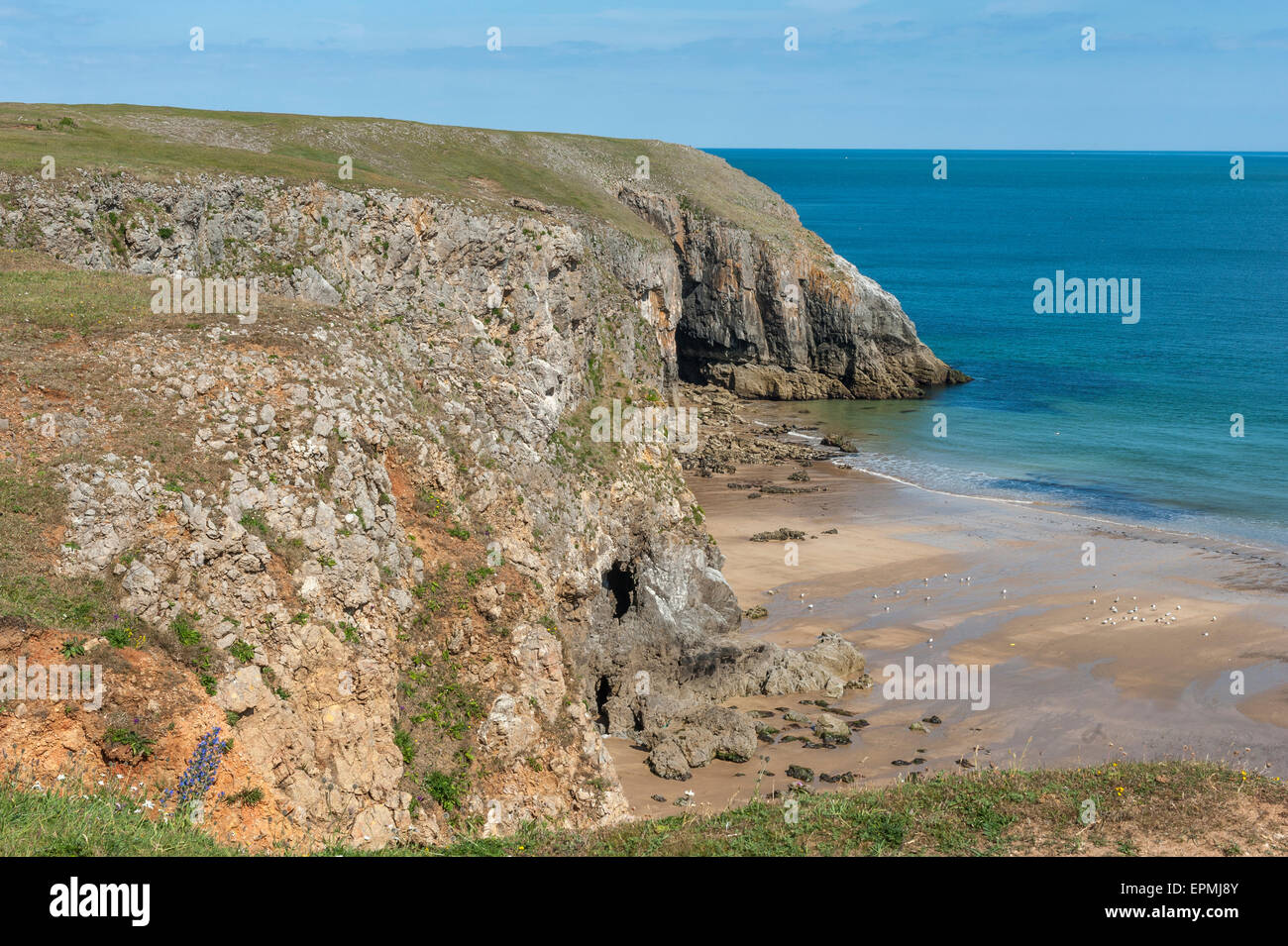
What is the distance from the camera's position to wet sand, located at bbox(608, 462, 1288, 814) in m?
A: 28.8

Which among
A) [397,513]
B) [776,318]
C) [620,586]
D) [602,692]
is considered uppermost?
[776,318]

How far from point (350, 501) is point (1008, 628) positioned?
87.7 feet

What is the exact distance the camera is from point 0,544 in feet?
52.2

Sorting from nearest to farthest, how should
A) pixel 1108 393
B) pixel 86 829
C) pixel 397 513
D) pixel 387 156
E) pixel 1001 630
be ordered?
pixel 86 829 → pixel 397 513 → pixel 1001 630 → pixel 387 156 → pixel 1108 393

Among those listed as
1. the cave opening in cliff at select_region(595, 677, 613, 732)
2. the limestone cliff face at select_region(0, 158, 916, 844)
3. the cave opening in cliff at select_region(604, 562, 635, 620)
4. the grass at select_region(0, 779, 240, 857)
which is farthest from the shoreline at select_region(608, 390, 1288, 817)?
the grass at select_region(0, 779, 240, 857)

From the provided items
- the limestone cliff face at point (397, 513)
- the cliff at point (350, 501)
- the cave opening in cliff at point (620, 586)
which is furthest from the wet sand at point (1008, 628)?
the cave opening in cliff at point (620, 586)

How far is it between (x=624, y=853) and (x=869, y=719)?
19002mm

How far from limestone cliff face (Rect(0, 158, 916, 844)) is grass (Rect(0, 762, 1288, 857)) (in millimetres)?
3610

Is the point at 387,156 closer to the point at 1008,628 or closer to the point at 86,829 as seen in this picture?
the point at 1008,628

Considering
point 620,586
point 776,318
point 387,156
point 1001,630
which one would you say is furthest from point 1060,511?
point 387,156

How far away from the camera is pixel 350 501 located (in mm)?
19609

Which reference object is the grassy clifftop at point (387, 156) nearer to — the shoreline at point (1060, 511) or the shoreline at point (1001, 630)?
the shoreline at point (1060, 511)
